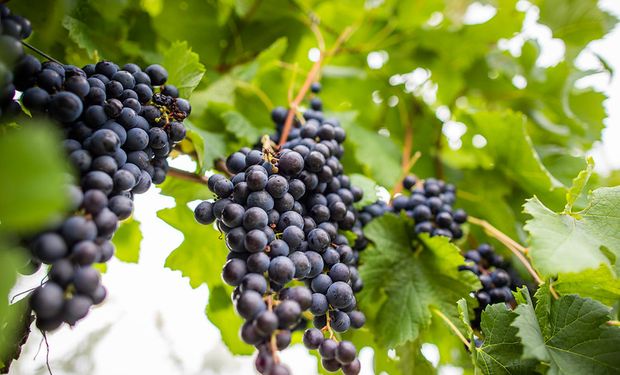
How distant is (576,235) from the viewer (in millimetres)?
685

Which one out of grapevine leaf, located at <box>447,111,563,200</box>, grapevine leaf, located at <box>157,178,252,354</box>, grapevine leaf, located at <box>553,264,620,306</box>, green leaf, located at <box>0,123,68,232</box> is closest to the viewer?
green leaf, located at <box>0,123,68,232</box>

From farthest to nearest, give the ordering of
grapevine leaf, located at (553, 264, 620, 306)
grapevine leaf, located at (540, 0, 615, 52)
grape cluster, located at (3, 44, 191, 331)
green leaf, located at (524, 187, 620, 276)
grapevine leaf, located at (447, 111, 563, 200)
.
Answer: grapevine leaf, located at (540, 0, 615, 52), grapevine leaf, located at (447, 111, 563, 200), grapevine leaf, located at (553, 264, 620, 306), green leaf, located at (524, 187, 620, 276), grape cluster, located at (3, 44, 191, 331)

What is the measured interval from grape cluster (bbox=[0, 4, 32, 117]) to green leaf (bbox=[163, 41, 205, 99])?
254mm

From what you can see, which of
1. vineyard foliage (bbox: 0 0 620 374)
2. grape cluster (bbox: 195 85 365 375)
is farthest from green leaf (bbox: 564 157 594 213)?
grape cluster (bbox: 195 85 365 375)

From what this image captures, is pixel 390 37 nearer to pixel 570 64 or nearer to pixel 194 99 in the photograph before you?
pixel 570 64

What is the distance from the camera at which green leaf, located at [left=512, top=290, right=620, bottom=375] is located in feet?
2.17

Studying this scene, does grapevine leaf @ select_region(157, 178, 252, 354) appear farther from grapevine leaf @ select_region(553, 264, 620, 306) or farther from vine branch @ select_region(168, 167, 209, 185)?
grapevine leaf @ select_region(553, 264, 620, 306)

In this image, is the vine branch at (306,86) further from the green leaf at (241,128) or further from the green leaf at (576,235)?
the green leaf at (576,235)

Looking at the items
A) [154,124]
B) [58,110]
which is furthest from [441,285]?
[58,110]

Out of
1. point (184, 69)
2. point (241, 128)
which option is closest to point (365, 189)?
point (241, 128)

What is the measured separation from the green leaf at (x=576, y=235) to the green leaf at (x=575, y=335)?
0.28 ft

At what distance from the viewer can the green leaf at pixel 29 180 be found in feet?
1.08

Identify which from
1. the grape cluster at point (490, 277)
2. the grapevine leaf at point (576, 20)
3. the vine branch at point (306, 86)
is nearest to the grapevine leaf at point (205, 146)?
the vine branch at point (306, 86)

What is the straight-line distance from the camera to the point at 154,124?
646mm
